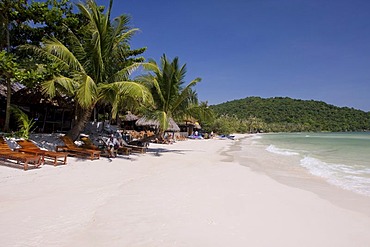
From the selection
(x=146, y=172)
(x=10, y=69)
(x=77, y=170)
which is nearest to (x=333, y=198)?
(x=146, y=172)

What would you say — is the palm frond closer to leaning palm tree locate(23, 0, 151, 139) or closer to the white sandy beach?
leaning palm tree locate(23, 0, 151, 139)

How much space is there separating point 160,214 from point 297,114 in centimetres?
10818

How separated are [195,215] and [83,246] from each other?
167 cm

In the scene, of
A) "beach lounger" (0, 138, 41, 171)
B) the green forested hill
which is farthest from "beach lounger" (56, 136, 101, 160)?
the green forested hill

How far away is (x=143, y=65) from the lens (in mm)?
10898

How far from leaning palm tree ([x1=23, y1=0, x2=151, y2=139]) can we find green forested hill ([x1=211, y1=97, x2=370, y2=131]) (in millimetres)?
81834

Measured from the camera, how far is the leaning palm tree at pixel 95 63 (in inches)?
344

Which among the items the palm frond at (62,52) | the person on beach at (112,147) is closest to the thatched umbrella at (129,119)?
the person on beach at (112,147)

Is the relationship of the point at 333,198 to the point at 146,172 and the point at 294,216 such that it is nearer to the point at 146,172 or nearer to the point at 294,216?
the point at 294,216

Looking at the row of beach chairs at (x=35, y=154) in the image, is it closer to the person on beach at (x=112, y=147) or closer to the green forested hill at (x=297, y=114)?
the person on beach at (x=112, y=147)

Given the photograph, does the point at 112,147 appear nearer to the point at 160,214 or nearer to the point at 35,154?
the point at 35,154

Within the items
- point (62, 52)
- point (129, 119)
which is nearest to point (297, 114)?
point (129, 119)

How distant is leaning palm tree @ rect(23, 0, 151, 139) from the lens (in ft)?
28.6

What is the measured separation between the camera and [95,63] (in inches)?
384
